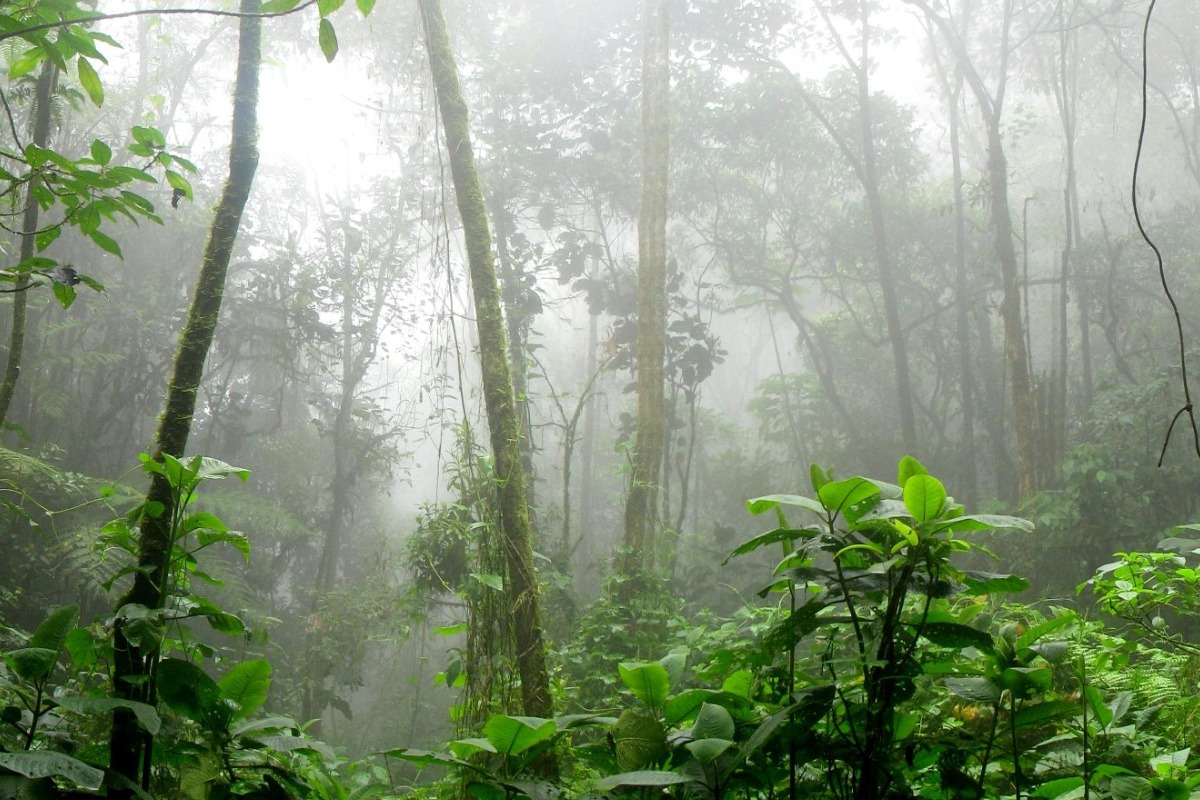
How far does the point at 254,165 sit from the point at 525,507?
145 cm

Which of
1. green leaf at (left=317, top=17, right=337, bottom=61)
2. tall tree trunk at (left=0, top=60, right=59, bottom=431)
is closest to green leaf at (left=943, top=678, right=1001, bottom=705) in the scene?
green leaf at (left=317, top=17, right=337, bottom=61)

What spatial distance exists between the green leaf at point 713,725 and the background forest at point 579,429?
1cm

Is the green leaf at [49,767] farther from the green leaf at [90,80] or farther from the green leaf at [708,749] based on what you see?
the green leaf at [90,80]

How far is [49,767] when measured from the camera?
1.15 metres

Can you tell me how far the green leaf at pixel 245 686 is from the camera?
5.12ft

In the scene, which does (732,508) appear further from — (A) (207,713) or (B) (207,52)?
(A) (207,713)

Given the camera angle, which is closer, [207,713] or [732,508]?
[207,713]

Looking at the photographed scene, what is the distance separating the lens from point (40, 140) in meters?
3.01

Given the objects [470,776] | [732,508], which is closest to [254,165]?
[470,776]

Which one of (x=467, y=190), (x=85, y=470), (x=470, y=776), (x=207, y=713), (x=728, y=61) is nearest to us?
(x=207, y=713)

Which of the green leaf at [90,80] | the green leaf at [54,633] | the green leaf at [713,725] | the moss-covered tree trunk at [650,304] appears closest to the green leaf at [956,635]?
the green leaf at [713,725]

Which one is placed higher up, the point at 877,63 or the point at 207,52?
the point at 207,52

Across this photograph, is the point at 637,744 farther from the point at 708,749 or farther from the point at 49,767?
the point at 49,767

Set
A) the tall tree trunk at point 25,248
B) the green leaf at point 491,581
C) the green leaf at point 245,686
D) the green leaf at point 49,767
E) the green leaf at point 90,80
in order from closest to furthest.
A: the green leaf at point 49,767
the green leaf at point 245,686
the green leaf at point 90,80
the tall tree trunk at point 25,248
the green leaf at point 491,581
